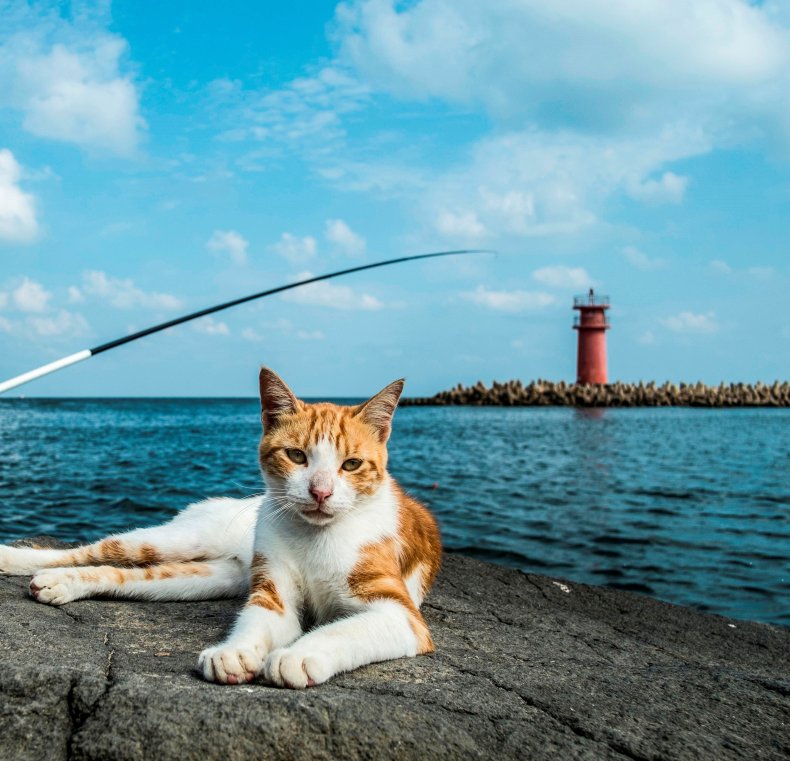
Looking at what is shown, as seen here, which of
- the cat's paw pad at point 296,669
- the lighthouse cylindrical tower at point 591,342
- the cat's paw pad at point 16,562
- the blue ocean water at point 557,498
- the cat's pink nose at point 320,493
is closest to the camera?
the cat's paw pad at point 296,669

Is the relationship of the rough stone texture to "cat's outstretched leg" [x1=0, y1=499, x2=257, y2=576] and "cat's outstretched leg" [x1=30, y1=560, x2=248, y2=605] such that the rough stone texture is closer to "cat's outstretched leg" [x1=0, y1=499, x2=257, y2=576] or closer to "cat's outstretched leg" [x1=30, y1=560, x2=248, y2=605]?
"cat's outstretched leg" [x1=30, y1=560, x2=248, y2=605]

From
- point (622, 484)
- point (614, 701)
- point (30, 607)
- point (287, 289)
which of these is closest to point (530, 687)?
point (614, 701)

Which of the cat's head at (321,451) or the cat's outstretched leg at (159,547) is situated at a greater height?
the cat's head at (321,451)

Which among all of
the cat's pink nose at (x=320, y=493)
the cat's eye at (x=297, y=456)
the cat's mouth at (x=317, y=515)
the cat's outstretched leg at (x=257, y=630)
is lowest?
the cat's outstretched leg at (x=257, y=630)

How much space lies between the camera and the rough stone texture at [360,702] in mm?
2158

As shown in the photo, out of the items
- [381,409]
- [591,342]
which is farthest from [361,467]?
[591,342]

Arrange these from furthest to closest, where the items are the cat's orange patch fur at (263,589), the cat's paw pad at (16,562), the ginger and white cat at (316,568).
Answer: the cat's paw pad at (16,562)
the cat's orange patch fur at (263,589)
the ginger and white cat at (316,568)

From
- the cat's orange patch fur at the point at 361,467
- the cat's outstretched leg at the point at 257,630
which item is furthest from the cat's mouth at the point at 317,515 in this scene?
the cat's outstretched leg at the point at 257,630

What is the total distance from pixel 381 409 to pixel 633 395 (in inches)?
2326

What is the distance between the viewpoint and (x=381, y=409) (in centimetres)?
362

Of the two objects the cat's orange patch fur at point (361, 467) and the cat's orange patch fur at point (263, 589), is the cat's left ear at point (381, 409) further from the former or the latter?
the cat's orange patch fur at point (263, 589)

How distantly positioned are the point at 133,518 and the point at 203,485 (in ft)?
13.5

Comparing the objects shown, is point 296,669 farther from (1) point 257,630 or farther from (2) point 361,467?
(2) point 361,467

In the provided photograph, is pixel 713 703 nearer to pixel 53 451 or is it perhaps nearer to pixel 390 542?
pixel 390 542
